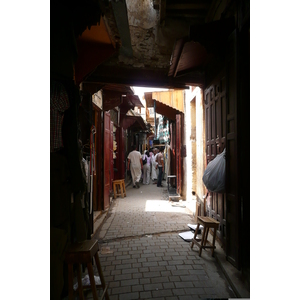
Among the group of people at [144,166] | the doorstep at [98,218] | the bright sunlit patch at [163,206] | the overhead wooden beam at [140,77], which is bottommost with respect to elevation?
the bright sunlit patch at [163,206]

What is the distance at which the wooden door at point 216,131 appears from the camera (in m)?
3.92

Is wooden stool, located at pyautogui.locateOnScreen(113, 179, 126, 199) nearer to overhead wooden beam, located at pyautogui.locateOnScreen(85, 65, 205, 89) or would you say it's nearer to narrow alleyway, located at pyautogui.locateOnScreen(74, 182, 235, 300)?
narrow alleyway, located at pyautogui.locateOnScreen(74, 182, 235, 300)

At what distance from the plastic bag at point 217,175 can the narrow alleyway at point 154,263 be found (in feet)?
3.90

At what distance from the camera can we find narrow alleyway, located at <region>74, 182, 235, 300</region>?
2838 mm

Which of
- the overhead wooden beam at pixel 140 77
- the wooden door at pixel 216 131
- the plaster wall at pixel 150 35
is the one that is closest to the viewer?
the wooden door at pixel 216 131

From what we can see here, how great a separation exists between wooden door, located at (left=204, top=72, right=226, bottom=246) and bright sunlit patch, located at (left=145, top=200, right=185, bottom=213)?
2575mm

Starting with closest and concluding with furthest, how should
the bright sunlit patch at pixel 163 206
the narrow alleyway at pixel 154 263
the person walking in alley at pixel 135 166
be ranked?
the narrow alleyway at pixel 154 263, the bright sunlit patch at pixel 163 206, the person walking in alley at pixel 135 166

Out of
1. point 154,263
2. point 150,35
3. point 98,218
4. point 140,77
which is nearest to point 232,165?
Answer: point 154,263

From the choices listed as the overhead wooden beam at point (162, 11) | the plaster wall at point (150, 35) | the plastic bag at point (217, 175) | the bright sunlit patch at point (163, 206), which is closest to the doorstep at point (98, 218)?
→ the bright sunlit patch at point (163, 206)

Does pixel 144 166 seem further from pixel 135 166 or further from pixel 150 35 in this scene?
pixel 150 35

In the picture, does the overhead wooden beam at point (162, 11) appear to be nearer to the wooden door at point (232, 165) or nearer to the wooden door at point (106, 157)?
the wooden door at point (232, 165)

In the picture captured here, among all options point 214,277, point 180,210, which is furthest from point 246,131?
point 180,210

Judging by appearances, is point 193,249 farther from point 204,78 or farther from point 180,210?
point 204,78

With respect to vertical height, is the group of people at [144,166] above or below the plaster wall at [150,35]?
below
